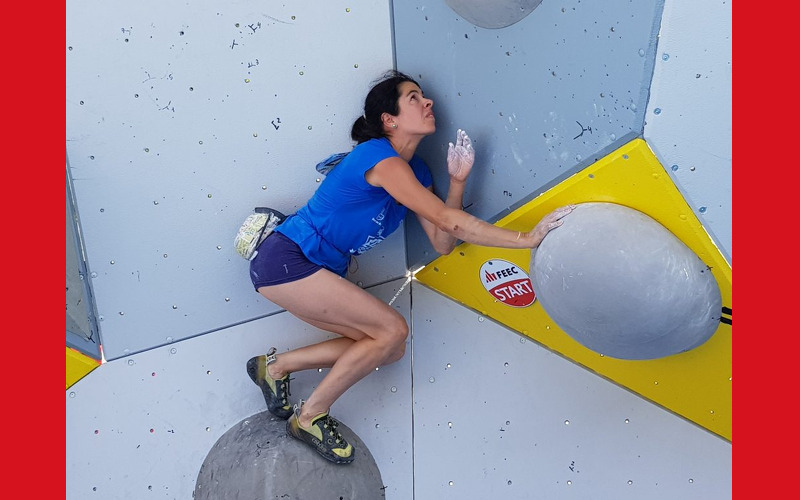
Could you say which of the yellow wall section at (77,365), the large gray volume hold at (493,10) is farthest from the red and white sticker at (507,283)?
the yellow wall section at (77,365)

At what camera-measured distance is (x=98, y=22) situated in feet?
7.97

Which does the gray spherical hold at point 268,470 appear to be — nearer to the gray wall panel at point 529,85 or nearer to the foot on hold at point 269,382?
the foot on hold at point 269,382

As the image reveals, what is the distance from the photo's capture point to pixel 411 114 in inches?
105

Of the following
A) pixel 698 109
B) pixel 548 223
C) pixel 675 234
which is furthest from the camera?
pixel 548 223

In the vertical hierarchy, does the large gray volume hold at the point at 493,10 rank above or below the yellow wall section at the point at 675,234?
above

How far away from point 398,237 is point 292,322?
1.37 feet

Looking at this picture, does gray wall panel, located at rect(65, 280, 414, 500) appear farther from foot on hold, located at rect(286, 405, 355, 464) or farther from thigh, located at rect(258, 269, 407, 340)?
thigh, located at rect(258, 269, 407, 340)

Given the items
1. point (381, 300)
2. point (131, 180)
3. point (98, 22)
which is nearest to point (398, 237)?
point (381, 300)

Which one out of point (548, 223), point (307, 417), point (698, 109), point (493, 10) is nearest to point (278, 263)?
point (307, 417)

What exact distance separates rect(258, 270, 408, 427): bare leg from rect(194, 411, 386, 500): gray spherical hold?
0.11 m

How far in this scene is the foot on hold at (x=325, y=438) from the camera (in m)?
2.76

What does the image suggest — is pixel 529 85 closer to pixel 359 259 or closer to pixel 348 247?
pixel 348 247

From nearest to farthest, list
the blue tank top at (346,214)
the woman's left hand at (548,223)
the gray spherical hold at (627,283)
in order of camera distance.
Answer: the gray spherical hold at (627,283) → the woman's left hand at (548,223) → the blue tank top at (346,214)

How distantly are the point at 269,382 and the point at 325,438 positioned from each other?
0.23 metres
